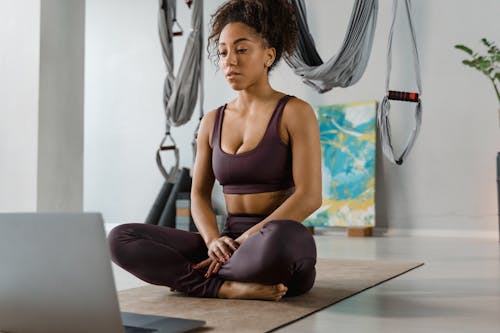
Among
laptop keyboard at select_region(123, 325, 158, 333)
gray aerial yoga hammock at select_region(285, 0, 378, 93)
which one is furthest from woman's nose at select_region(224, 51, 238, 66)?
gray aerial yoga hammock at select_region(285, 0, 378, 93)

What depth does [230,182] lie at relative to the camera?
2.06 meters

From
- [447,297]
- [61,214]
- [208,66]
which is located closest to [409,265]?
[447,297]

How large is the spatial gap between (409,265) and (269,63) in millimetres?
1349

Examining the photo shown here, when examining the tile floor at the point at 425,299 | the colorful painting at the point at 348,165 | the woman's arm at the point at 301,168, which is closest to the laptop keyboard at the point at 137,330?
the tile floor at the point at 425,299

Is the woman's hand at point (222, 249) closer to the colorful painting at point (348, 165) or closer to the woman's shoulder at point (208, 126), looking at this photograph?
the woman's shoulder at point (208, 126)

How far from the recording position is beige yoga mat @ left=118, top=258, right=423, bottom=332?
153 cm

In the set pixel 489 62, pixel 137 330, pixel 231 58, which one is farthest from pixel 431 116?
pixel 137 330

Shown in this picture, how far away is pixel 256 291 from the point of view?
1.83 m

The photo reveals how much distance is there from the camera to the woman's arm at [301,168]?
1907 millimetres

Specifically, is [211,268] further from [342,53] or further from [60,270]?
[342,53]

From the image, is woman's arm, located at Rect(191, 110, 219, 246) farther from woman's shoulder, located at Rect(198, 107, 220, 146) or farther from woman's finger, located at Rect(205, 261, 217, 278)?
woman's finger, located at Rect(205, 261, 217, 278)

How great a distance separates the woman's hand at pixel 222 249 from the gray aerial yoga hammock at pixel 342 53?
152 centimetres

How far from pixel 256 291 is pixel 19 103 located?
298 centimetres

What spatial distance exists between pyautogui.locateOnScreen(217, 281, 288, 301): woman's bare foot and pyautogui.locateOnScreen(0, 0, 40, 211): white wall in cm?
265
